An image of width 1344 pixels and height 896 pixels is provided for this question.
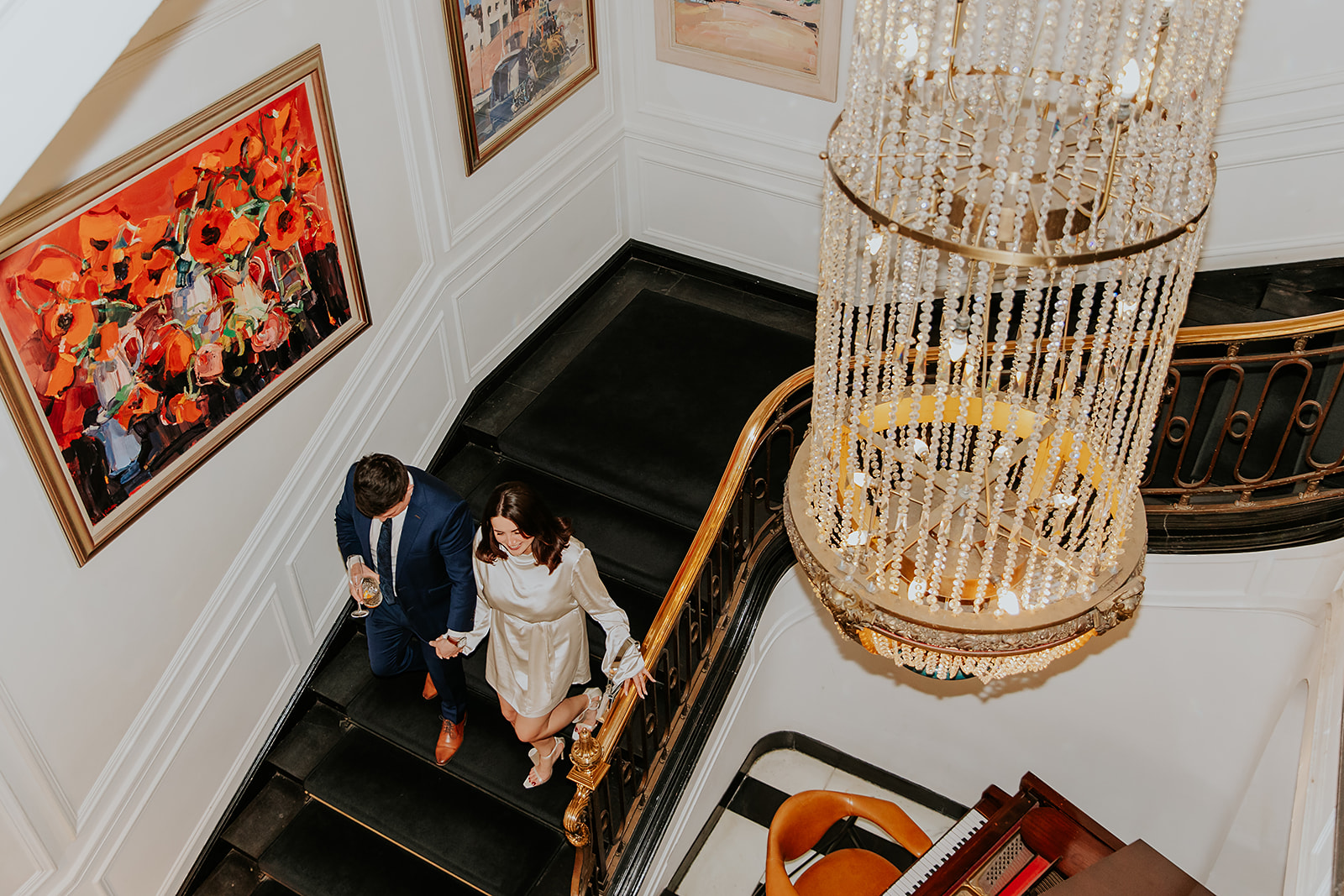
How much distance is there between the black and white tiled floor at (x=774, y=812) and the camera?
657cm

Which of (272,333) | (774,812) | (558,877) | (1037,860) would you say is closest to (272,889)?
(558,877)

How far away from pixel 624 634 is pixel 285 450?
5.81 feet

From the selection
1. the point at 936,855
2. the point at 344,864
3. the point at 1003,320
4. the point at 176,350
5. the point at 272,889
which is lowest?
the point at 936,855

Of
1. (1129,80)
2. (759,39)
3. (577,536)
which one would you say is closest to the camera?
(1129,80)

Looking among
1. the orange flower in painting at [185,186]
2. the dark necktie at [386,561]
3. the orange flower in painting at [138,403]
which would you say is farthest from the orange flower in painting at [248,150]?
the dark necktie at [386,561]

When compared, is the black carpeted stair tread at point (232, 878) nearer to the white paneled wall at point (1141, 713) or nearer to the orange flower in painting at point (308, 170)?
the white paneled wall at point (1141, 713)

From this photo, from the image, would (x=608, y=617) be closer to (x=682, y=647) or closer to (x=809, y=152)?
(x=682, y=647)

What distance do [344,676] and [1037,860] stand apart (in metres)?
3.54

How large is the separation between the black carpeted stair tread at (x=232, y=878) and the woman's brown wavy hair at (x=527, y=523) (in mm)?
2328

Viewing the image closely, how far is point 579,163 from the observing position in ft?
21.4

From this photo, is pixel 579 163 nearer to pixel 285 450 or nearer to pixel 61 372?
pixel 285 450

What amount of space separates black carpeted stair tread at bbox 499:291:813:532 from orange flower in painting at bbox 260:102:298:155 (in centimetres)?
217

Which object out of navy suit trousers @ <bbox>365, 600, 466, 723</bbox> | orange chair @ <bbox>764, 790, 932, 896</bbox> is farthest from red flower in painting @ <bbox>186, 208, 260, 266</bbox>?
orange chair @ <bbox>764, 790, 932, 896</bbox>

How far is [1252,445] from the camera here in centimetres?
552
